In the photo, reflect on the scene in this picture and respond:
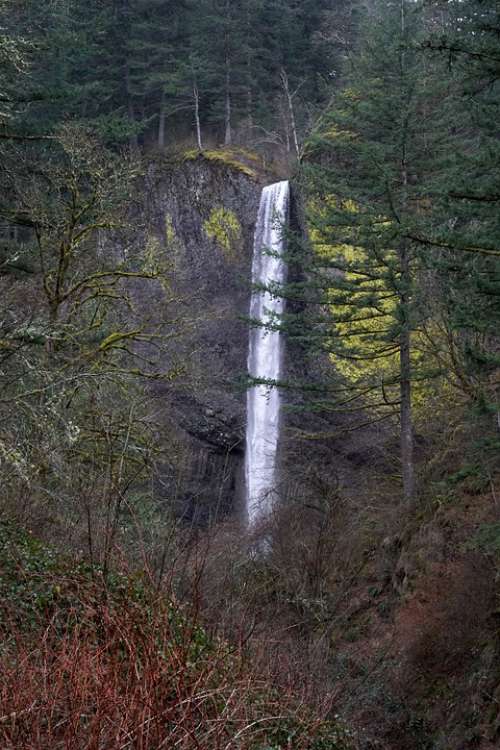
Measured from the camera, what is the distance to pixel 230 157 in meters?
27.2

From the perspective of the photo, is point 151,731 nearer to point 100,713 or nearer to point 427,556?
point 100,713

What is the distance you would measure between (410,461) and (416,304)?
306 cm

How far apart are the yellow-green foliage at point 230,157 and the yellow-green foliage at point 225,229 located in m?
1.60

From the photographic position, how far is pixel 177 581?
6.85m

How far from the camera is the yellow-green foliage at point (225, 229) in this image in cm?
2616

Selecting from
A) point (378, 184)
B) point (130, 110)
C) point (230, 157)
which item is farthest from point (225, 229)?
point (378, 184)

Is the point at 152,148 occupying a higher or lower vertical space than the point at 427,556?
higher

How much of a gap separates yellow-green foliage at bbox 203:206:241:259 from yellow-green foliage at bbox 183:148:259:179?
1.60m

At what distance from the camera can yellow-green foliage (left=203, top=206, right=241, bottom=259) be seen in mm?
26156

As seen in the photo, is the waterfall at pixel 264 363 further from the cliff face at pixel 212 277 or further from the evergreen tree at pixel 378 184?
the evergreen tree at pixel 378 184

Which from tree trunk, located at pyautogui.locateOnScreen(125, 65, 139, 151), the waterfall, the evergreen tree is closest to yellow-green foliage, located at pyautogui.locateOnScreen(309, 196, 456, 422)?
the evergreen tree

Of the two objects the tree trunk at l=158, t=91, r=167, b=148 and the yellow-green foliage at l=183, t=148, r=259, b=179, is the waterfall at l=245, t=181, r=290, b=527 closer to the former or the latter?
the yellow-green foliage at l=183, t=148, r=259, b=179

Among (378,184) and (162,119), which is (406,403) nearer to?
(378,184)

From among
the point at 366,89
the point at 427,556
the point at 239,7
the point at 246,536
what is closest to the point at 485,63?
the point at 366,89
